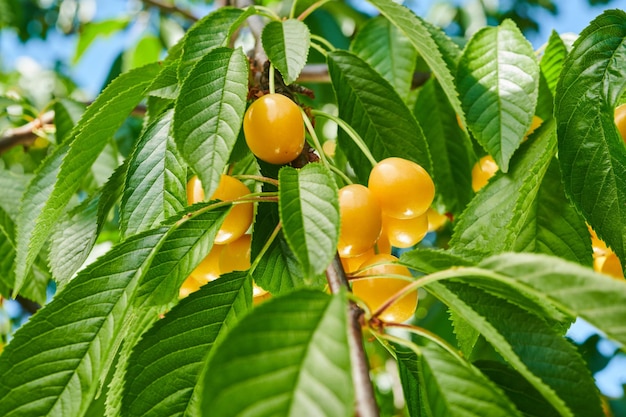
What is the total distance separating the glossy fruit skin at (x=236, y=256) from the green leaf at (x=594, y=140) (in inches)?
17.9

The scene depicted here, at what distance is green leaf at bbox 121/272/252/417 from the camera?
28.1 inches

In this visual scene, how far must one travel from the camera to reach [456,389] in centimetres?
60

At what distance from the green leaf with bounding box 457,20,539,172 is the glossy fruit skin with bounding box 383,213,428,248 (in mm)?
158

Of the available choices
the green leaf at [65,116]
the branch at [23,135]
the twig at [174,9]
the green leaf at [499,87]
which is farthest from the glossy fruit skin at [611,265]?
the twig at [174,9]

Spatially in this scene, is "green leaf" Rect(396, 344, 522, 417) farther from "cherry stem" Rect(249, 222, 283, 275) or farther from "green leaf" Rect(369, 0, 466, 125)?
"green leaf" Rect(369, 0, 466, 125)

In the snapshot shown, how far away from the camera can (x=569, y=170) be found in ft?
2.73

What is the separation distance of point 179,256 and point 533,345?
1.41 ft

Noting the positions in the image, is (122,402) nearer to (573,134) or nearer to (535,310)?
(535,310)

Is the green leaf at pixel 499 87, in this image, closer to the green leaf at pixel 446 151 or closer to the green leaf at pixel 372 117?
the green leaf at pixel 372 117

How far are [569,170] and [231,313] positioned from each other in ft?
1.62

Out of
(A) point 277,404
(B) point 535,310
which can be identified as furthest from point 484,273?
(A) point 277,404

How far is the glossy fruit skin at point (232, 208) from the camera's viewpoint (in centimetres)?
85

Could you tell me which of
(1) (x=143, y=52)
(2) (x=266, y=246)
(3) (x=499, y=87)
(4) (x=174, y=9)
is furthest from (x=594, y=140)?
(1) (x=143, y=52)

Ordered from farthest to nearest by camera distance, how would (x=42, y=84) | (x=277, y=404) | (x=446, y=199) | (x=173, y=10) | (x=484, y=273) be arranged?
(x=42, y=84) < (x=173, y=10) < (x=446, y=199) < (x=484, y=273) < (x=277, y=404)
